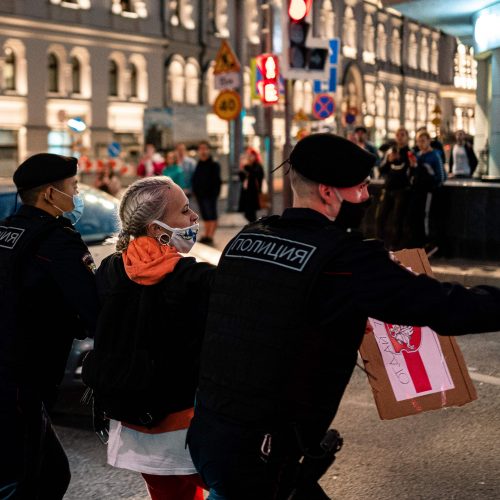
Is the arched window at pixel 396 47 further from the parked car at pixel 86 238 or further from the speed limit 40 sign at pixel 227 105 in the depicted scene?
the parked car at pixel 86 238

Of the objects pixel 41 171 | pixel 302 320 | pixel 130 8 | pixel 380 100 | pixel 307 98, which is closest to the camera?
pixel 302 320

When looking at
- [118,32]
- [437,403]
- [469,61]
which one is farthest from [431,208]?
[469,61]

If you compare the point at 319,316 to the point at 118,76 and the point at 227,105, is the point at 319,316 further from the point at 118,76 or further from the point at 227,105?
the point at 118,76

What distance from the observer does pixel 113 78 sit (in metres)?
45.3

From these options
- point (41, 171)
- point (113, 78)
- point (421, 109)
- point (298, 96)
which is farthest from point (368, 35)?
point (41, 171)

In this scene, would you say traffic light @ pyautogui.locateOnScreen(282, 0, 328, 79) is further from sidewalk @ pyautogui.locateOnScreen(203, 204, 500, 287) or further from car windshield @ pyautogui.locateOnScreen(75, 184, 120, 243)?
car windshield @ pyautogui.locateOnScreen(75, 184, 120, 243)

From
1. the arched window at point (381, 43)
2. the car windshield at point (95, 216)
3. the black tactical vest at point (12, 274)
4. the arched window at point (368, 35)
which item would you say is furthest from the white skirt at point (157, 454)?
the arched window at point (381, 43)

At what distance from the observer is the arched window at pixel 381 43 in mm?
71562

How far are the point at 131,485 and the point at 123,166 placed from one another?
111 ft

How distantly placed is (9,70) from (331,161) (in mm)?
38780

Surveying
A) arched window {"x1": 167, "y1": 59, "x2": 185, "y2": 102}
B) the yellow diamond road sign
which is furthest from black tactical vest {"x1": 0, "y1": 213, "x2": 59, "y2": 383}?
arched window {"x1": 167, "y1": 59, "x2": 185, "y2": 102}

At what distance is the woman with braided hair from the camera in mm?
3105

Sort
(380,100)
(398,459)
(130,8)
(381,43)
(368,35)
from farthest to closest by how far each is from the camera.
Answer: (381,43) → (380,100) → (368,35) → (130,8) → (398,459)

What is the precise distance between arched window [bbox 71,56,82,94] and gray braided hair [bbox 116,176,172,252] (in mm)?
40638
